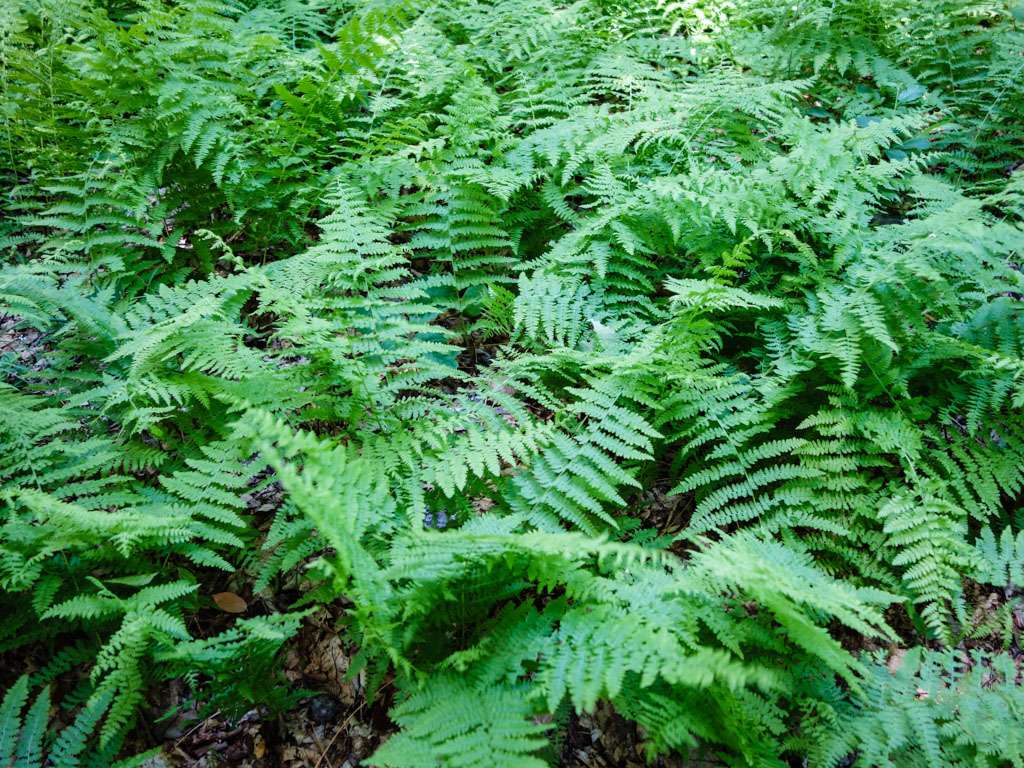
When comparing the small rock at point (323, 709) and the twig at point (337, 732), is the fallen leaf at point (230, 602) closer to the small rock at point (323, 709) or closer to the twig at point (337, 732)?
the small rock at point (323, 709)

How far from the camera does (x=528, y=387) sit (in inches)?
130

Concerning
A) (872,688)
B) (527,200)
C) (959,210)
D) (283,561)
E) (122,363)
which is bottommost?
(872,688)

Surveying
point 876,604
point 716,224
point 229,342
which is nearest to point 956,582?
point 876,604

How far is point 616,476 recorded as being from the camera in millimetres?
2883

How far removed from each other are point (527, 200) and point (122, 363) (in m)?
2.87

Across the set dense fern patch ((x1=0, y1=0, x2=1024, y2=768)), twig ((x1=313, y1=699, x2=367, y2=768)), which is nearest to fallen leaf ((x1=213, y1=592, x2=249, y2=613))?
dense fern patch ((x1=0, y1=0, x2=1024, y2=768))

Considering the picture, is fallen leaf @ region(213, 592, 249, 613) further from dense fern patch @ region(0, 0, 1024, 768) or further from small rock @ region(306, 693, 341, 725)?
small rock @ region(306, 693, 341, 725)

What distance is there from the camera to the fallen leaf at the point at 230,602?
123 inches

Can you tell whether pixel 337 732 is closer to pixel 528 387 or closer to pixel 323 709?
pixel 323 709

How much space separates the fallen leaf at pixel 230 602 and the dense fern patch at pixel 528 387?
0.45 ft

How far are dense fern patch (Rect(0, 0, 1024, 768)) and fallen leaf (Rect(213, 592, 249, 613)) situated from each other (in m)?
0.14

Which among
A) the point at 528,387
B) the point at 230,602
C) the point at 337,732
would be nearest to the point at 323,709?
the point at 337,732

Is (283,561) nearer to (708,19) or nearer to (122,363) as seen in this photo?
(122,363)

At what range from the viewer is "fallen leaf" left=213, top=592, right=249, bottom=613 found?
3.12 m
